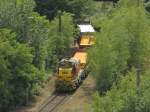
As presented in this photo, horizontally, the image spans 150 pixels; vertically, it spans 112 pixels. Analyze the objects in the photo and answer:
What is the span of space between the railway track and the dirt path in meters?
0.36

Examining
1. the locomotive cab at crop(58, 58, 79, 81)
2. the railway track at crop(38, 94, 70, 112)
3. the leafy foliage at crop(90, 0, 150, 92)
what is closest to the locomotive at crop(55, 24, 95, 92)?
the locomotive cab at crop(58, 58, 79, 81)

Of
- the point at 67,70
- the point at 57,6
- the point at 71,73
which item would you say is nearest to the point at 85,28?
the point at 57,6

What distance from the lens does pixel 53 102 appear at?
2030 inches

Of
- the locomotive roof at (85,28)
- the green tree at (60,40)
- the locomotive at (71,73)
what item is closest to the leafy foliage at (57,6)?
the locomotive roof at (85,28)

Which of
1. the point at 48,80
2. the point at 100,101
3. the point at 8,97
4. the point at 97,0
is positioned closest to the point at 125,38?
the point at 48,80

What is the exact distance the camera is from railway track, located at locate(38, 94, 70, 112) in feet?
163

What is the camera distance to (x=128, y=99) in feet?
111

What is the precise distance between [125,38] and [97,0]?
3868 centimetres

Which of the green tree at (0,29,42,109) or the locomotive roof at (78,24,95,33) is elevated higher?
the locomotive roof at (78,24,95,33)

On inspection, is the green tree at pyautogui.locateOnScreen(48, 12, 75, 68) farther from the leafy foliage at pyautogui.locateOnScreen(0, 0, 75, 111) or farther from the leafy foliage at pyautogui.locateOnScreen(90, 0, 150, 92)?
the leafy foliage at pyautogui.locateOnScreen(90, 0, 150, 92)

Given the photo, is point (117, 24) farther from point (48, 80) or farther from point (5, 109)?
point (5, 109)

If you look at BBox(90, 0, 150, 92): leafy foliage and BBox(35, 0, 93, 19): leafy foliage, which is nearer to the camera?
BBox(90, 0, 150, 92): leafy foliage

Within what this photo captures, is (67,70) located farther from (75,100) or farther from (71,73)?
(75,100)

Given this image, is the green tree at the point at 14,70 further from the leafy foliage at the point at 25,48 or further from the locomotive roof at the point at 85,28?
the locomotive roof at the point at 85,28
